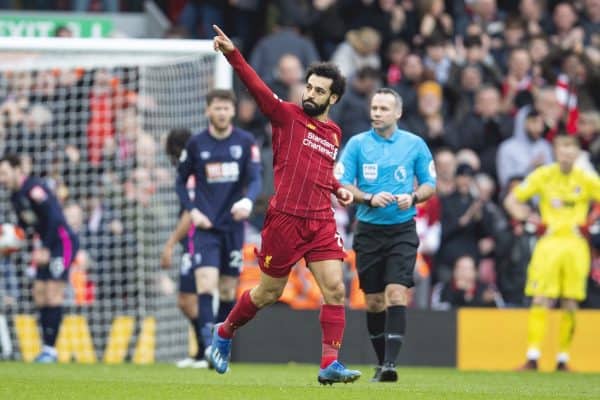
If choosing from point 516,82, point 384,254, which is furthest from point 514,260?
point 384,254

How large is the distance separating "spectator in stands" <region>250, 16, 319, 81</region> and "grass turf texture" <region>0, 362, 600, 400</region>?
600 centimetres

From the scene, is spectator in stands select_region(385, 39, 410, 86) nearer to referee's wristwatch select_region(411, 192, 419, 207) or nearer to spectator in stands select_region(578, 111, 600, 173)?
spectator in stands select_region(578, 111, 600, 173)

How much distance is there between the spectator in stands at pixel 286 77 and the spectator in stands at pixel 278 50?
618 millimetres

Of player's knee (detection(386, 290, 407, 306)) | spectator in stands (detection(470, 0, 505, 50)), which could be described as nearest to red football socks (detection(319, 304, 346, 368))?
player's knee (detection(386, 290, 407, 306))

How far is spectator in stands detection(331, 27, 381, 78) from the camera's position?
64.4 ft

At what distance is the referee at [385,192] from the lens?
11648mm

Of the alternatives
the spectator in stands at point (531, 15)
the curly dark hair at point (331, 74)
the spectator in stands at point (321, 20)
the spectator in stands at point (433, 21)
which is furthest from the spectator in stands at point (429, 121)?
the curly dark hair at point (331, 74)

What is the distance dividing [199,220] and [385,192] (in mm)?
2171

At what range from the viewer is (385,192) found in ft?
37.7

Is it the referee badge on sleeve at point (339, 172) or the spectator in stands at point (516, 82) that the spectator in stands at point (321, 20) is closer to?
the spectator in stands at point (516, 82)

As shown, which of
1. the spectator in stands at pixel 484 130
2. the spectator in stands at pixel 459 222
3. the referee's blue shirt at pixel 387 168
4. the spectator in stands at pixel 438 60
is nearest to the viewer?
the referee's blue shirt at pixel 387 168

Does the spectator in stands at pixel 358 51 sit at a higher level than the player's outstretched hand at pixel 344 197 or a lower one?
higher

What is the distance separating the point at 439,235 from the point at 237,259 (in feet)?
15.3

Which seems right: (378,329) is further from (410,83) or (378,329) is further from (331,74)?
(410,83)
